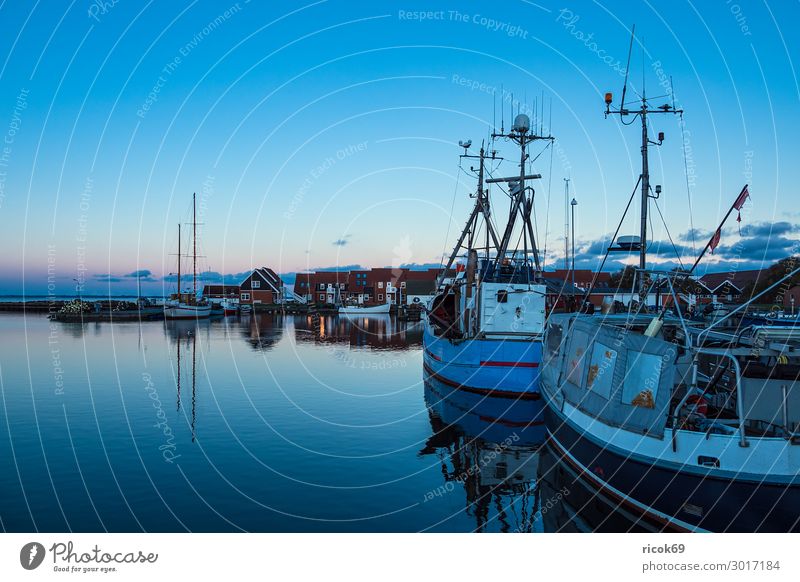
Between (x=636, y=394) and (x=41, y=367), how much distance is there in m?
39.2

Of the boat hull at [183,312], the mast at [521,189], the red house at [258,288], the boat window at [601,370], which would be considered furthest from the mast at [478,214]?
the red house at [258,288]

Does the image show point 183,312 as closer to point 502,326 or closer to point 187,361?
point 187,361

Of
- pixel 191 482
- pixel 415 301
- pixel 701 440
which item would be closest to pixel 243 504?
pixel 191 482

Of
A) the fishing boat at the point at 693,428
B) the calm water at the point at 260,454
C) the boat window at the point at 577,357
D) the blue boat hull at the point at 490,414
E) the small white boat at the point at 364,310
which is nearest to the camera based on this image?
the fishing boat at the point at 693,428

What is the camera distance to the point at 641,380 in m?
14.0

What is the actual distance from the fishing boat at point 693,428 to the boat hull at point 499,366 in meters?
11.1

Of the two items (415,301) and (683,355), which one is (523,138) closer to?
(683,355)

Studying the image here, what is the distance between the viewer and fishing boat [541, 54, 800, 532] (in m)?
11.1

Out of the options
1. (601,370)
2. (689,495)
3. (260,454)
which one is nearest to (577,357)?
(601,370)

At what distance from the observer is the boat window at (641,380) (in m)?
13.4
